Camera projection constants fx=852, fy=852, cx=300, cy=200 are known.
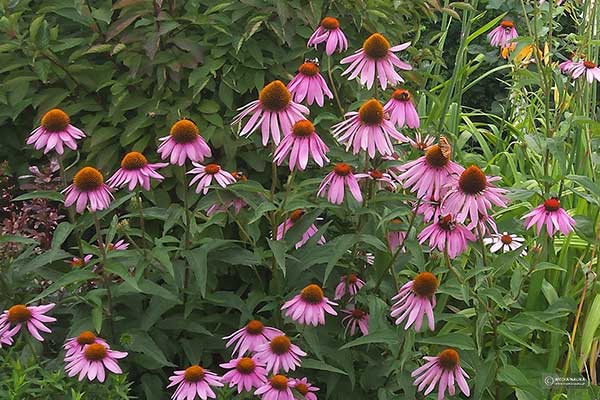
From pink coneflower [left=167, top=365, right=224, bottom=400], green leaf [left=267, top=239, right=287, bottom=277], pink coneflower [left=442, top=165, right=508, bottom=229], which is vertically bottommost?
pink coneflower [left=167, top=365, right=224, bottom=400]

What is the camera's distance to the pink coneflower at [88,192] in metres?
1.87

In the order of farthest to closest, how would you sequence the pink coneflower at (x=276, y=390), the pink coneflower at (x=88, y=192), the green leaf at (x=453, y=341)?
the green leaf at (x=453, y=341) < the pink coneflower at (x=88, y=192) < the pink coneflower at (x=276, y=390)

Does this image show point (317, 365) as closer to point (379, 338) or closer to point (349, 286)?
point (379, 338)

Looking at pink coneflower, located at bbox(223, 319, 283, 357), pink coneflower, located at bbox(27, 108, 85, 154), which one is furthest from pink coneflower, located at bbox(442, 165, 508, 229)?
pink coneflower, located at bbox(27, 108, 85, 154)

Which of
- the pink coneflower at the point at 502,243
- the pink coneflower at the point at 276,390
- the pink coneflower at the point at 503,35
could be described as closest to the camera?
the pink coneflower at the point at 276,390

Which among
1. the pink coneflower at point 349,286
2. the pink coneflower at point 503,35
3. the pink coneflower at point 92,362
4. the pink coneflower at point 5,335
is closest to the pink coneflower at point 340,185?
the pink coneflower at point 349,286

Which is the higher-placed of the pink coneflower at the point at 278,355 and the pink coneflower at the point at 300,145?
the pink coneflower at the point at 300,145

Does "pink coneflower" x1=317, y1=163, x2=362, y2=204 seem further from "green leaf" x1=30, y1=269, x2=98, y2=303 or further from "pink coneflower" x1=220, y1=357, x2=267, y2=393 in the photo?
"green leaf" x1=30, y1=269, x2=98, y2=303

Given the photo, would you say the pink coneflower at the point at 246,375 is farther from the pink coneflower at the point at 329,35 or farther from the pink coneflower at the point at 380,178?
the pink coneflower at the point at 329,35

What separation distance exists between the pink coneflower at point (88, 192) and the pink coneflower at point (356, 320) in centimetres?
68

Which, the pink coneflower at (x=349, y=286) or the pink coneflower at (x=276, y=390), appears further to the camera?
the pink coneflower at (x=349, y=286)

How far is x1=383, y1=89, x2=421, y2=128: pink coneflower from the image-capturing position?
2021 millimetres

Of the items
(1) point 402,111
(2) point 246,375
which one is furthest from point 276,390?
(1) point 402,111

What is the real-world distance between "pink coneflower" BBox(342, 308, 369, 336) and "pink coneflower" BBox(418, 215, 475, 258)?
289 mm
